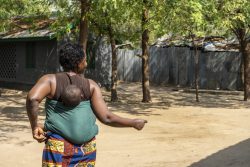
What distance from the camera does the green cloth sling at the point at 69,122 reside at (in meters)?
3.61

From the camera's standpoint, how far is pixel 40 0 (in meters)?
14.5

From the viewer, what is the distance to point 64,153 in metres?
3.62

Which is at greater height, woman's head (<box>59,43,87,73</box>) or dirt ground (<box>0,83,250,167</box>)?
woman's head (<box>59,43,87,73</box>)

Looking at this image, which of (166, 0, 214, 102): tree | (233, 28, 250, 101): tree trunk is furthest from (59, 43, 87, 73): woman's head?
(233, 28, 250, 101): tree trunk

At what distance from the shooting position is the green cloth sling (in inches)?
142

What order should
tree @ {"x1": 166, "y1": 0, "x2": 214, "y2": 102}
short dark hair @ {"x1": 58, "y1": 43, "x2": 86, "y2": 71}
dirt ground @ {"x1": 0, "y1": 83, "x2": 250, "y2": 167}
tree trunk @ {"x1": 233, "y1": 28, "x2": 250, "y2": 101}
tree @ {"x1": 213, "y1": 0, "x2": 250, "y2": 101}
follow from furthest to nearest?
tree trunk @ {"x1": 233, "y1": 28, "x2": 250, "y2": 101} < tree @ {"x1": 213, "y1": 0, "x2": 250, "y2": 101} < tree @ {"x1": 166, "y1": 0, "x2": 214, "y2": 102} < dirt ground @ {"x1": 0, "y1": 83, "x2": 250, "y2": 167} < short dark hair @ {"x1": 58, "y1": 43, "x2": 86, "y2": 71}

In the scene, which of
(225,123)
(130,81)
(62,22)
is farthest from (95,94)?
(130,81)

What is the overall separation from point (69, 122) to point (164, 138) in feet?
22.5

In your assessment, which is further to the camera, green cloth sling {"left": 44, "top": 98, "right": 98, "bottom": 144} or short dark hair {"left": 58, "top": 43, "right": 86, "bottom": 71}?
short dark hair {"left": 58, "top": 43, "right": 86, "bottom": 71}

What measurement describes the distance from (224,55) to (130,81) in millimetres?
6700

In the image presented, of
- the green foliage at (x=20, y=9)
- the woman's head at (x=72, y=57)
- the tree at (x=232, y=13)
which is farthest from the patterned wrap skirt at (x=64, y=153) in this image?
the tree at (x=232, y=13)

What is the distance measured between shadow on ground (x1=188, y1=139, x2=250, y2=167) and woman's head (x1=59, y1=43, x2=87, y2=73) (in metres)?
4.15

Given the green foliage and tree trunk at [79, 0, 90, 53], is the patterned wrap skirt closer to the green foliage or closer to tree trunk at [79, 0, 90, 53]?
tree trunk at [79, 0, 90, 53]

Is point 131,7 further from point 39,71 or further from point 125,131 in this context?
point 39,71
